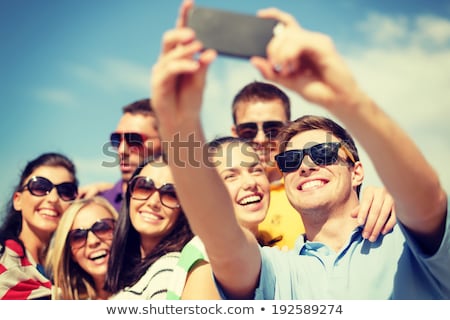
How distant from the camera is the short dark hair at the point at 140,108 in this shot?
11.7ft

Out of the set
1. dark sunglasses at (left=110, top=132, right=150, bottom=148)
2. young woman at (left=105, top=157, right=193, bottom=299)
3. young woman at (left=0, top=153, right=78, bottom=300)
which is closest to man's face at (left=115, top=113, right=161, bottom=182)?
dark sunglasses at (left=110, top=132, right=150, bottom=148)

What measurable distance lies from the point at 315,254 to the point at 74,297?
1570 mm

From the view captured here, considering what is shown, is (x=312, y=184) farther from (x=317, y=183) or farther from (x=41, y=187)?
(x=41, y=187)

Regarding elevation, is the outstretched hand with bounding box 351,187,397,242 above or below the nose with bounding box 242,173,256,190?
below

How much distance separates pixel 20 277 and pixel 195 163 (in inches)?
74.4

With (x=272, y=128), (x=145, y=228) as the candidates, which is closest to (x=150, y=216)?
(x=145, y=228)

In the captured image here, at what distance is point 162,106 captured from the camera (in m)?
1.21

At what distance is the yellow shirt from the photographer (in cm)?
257

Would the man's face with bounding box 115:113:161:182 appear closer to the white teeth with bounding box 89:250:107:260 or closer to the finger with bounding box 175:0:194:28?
the white teeth with bounding box 89:250:107:260

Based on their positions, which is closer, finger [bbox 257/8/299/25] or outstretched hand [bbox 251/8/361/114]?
outstretched hand [bbox 251/8/361/114]

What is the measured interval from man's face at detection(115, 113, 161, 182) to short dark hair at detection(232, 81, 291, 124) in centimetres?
60
